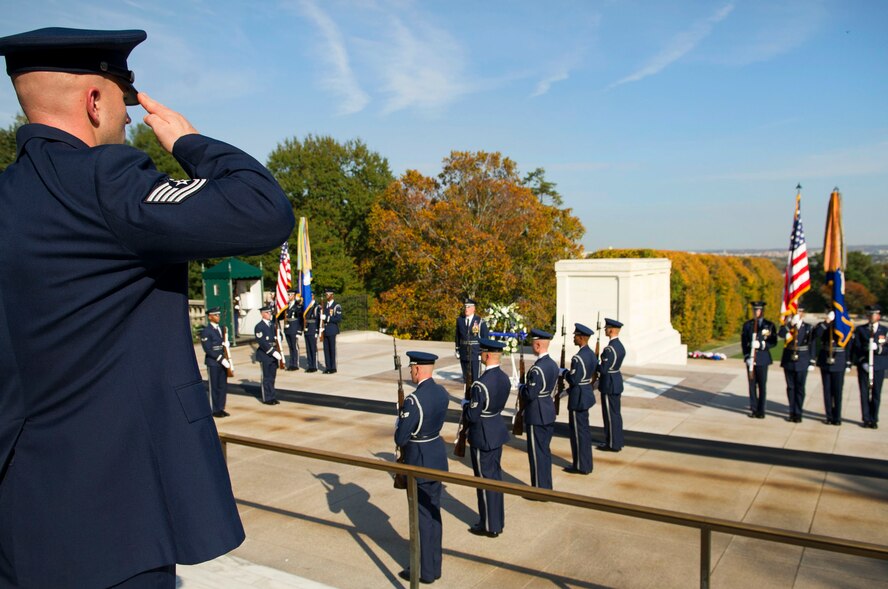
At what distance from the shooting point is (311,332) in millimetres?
15312

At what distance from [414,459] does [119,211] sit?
13.9ft

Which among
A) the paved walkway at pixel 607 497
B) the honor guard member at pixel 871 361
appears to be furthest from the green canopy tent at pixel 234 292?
the honor guard member at pixel 871 361

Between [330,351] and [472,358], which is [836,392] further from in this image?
[330,351]

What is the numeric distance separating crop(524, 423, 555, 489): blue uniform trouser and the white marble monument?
7.65 meters

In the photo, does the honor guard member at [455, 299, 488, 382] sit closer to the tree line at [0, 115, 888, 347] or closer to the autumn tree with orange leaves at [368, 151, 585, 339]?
the tree line at [0, 115, 888, 347]

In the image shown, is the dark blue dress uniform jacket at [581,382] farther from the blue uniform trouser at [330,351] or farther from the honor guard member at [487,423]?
the blue uniform trouser at [330,351]

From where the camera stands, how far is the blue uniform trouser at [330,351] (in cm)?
1435

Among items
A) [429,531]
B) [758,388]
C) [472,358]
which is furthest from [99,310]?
[472,358]

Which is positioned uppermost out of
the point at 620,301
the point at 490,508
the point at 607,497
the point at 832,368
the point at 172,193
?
the point at 172,193

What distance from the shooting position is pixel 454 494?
22.2 feet

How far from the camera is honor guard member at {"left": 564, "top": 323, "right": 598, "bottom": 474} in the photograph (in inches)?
293

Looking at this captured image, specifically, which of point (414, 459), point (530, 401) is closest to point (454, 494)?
point (530, 401)

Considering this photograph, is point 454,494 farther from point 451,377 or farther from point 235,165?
point 451,377

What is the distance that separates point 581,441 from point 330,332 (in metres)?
7.90
